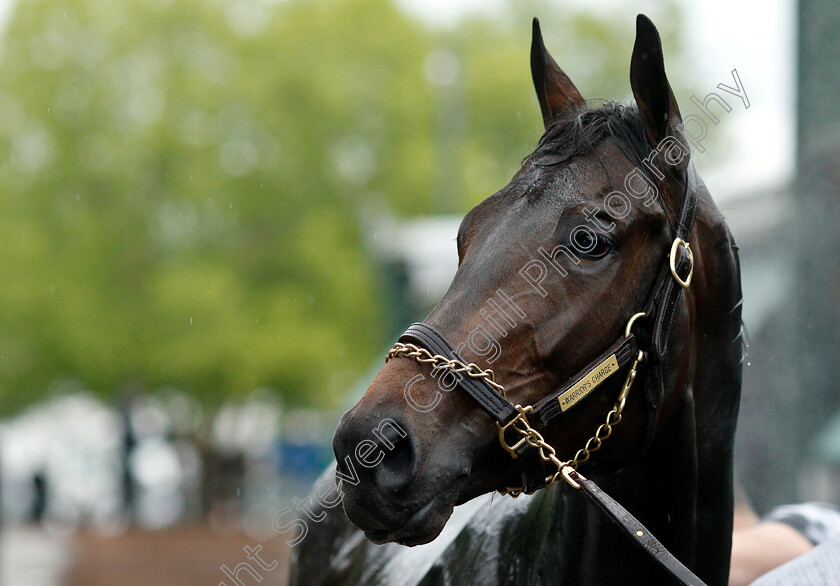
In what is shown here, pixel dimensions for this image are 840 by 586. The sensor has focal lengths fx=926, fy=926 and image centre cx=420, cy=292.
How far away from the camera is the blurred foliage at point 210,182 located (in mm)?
19297

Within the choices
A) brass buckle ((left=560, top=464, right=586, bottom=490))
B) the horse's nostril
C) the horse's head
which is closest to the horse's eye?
the horse's head

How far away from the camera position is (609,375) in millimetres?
2096

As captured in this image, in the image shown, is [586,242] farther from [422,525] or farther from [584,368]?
[422,525]

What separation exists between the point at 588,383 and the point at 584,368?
4 cm

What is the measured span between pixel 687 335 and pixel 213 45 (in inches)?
775

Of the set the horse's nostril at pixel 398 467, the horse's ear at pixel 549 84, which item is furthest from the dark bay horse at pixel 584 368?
the horse's ear at pixel 549 84

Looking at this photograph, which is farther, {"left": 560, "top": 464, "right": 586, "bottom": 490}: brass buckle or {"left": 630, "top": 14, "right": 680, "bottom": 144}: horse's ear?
{"left": 630, "top": 14, "right": 680, "bottom": 144}: horse's ear

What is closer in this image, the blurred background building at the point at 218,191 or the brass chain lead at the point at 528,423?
the brass chain lead at the point at 528,423

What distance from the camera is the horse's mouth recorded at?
6.27 feet

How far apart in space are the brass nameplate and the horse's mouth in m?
0.35

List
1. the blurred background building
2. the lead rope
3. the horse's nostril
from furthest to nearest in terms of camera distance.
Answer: the blurred background building
the lead rope
the horse's nostril

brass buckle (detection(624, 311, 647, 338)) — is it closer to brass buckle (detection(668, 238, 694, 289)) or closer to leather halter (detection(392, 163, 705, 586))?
leather halter (detection(392, 163, 705, 586))

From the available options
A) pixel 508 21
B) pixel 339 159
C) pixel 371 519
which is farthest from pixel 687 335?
pixel 508 21

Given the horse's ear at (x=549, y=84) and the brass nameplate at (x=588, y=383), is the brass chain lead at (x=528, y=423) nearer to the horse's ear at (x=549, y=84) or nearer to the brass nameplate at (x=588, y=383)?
the brass nameplate at (x=588, y=383)
